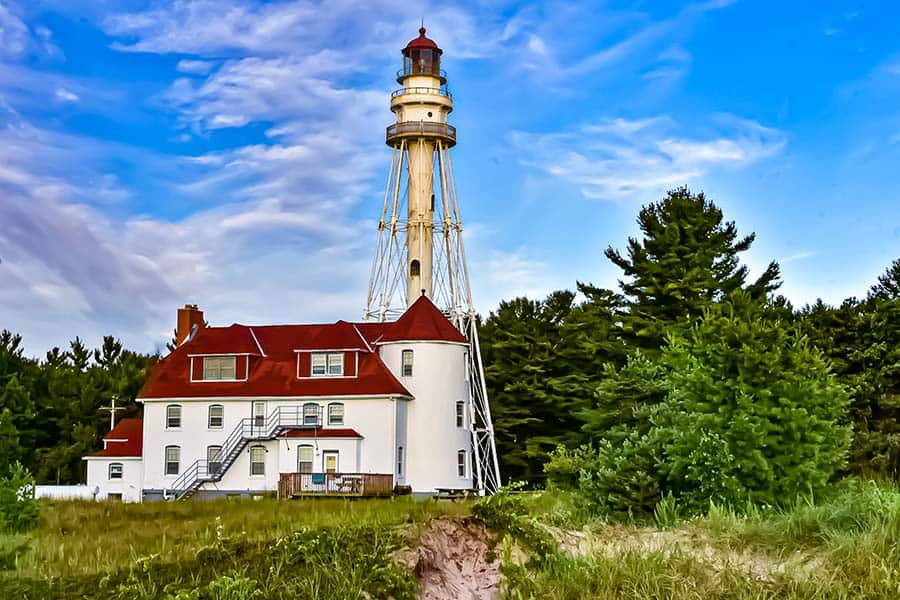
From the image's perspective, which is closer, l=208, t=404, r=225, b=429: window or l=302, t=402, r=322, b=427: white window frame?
l=302, t=402, r=322, b=427: white window frame

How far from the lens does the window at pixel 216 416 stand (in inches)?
2301

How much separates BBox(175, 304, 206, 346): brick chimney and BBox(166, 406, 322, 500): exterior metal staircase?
362 inches

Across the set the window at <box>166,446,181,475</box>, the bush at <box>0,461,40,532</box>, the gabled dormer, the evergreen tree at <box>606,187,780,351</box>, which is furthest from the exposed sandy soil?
the gabled dormer

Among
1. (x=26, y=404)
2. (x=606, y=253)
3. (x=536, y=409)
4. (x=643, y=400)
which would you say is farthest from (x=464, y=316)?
(x=643, y=400)

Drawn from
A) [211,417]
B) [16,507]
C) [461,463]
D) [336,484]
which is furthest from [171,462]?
[16,507]

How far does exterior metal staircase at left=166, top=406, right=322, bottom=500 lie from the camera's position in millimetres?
56625

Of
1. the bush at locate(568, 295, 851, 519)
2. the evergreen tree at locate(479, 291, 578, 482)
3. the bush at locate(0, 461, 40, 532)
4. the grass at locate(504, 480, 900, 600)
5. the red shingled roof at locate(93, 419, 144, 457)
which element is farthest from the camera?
the evergreen tree at locate(479, 291, 578, 482)

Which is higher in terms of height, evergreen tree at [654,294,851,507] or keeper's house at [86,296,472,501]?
keeper's house at [86,296,472,501]

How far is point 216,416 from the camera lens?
192 feet

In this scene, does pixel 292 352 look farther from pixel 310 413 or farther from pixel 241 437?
pixel 241 437

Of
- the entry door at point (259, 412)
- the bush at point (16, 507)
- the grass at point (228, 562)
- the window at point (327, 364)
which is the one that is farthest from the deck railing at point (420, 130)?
the grass at point (228, 562)

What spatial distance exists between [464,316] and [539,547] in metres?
45.5

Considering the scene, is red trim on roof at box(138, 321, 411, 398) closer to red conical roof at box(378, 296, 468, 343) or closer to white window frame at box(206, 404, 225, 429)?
white window frame at box(206, 404, 225, 429)

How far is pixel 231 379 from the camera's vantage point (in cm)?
5950
